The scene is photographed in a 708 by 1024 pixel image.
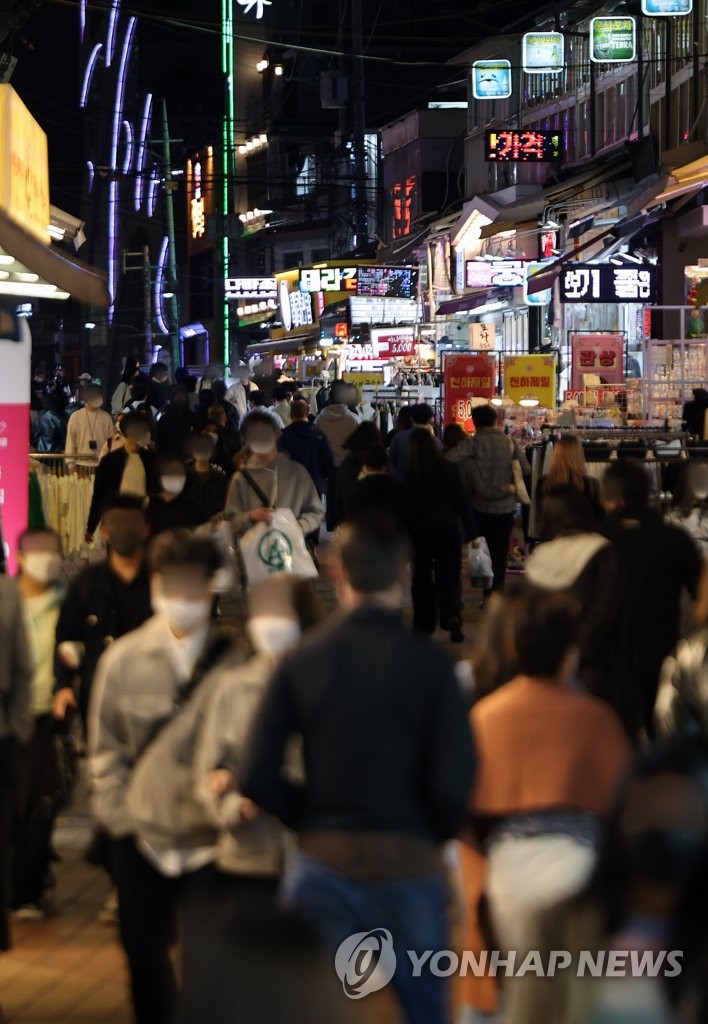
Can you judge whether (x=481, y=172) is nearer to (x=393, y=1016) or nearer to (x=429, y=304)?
(x=429, y=304)

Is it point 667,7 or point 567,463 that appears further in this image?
point 667,7

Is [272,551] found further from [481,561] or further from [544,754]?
[544,754]

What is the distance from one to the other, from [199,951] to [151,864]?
10.5 feet

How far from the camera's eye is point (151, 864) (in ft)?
16.4

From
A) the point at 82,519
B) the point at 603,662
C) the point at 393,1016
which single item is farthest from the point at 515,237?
the point at 393,1016

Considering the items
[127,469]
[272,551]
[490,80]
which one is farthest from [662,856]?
[490,80]

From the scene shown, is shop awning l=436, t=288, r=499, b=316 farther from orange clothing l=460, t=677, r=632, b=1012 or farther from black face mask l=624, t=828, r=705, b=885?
black face mask l=624, t=828, r=705, b=885

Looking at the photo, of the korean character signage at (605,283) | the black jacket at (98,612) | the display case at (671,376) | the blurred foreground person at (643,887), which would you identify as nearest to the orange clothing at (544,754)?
the blurred foreground person at (643,887)

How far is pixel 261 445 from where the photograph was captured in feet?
35.9

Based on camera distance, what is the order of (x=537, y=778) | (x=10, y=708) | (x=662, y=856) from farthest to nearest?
1. (x=10, y=708)
2. (x=537, y=778)
3. (x=662, y=856)

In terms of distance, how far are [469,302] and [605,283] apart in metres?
8.47

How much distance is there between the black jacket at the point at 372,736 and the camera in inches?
158

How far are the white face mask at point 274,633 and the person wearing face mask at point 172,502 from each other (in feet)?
8.79

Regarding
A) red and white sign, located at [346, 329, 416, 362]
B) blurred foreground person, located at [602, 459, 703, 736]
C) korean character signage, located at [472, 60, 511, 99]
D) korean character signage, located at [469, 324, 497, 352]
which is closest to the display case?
korean character signage, located at [469, 324, 497, 352]
